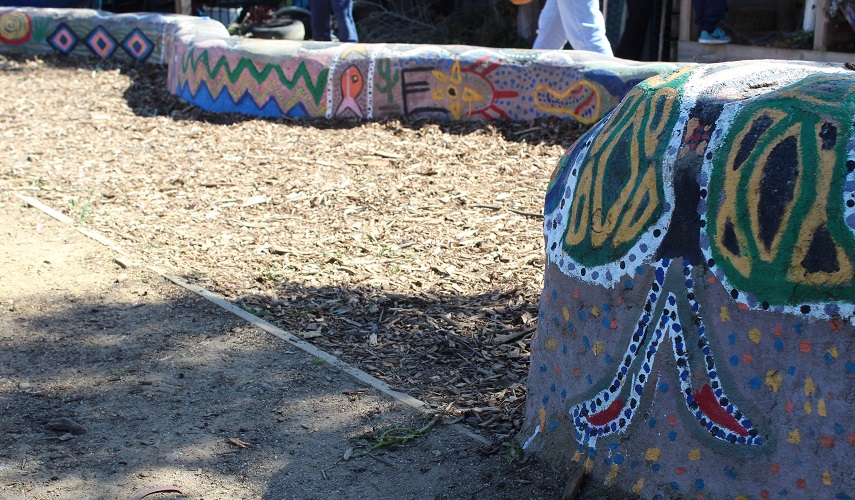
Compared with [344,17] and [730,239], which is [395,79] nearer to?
[344,17]

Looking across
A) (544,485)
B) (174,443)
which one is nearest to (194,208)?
(174,443)

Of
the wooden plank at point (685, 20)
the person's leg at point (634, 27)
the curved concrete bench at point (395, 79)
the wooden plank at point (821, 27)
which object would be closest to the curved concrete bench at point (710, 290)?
the curved concrete bench at point (395, 79)

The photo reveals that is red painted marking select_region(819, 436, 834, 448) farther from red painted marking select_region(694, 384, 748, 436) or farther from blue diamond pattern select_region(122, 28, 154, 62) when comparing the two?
blue diamond pattern select_region(122, 28, 154, 62)

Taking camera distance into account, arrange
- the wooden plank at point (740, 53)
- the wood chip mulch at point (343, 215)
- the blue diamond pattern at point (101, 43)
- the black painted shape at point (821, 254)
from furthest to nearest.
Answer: the blue diamond pattern at point (101, 43)
the wooden plank at point (740, 53)
the wood chip mulch at point (343, 215)
the black painted shape at point (821, 254)

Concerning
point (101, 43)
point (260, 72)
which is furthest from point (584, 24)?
point (101, 43)

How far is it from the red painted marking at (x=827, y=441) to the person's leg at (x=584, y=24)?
212 inches

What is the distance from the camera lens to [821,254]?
2148 millimetres

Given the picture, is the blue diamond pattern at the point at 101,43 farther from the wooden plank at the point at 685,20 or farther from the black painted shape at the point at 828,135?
the black painted shape at the point at 828,135

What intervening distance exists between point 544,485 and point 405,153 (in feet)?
13.2

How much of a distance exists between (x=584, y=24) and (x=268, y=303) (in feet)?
13.1

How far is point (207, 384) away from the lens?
3.55 m

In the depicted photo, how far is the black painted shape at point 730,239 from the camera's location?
2.31 meters

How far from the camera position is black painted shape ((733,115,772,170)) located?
7.51 feet

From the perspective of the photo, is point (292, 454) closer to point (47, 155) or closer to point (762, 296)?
point (762, 296)
